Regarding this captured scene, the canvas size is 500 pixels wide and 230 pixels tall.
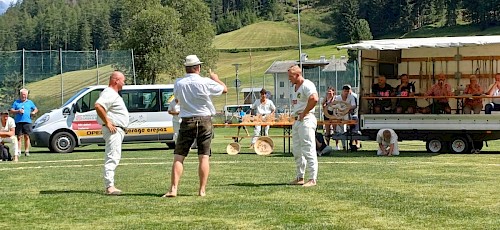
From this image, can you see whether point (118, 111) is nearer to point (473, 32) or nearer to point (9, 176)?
point (9, 176)

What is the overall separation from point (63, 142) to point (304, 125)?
13730 millimetres

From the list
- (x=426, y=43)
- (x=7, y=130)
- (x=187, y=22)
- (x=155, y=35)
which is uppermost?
(x=187, y=22)

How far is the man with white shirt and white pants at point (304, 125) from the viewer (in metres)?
11.4

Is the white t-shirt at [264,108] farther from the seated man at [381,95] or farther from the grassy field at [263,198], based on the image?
the grassy field at [263,198]

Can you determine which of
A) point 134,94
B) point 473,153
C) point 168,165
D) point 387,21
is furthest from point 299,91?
point 387,21

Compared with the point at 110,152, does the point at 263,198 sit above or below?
below

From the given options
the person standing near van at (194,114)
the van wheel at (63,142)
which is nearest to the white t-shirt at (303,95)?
the person standing near van at (194,114)

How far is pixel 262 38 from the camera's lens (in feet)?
507

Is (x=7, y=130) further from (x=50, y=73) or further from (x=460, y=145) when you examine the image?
(x=50, y=73)

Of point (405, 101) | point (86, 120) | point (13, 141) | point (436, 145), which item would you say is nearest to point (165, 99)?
point (86, 120)

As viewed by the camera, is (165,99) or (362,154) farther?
(165,99)

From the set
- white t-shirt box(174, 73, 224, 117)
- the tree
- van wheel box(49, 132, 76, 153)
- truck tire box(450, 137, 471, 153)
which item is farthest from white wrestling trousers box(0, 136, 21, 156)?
the tree

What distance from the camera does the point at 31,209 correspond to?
9.52 m

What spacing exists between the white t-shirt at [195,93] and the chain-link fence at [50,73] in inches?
917
